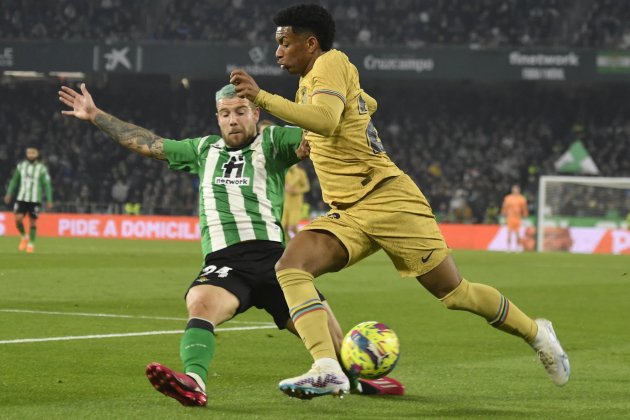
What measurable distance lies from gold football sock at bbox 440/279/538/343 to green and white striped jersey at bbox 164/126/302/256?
1.04 metres

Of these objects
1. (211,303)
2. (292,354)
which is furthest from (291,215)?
(211,303)

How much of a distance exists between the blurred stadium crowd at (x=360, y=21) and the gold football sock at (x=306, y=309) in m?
35.1

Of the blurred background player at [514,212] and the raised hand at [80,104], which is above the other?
the raised hand at [80,104]

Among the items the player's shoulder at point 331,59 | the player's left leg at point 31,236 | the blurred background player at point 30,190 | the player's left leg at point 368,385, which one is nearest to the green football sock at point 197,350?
the player's left leg at point 368,385

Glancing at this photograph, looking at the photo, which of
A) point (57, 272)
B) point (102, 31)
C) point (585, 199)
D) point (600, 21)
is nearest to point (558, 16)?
point (600, 21)

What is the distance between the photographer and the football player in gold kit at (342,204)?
5.79 m

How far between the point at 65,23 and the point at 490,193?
1498 centimetres

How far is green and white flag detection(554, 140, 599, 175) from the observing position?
37188 millimetres

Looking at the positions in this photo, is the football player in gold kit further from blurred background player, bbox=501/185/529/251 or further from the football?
blurred background player, bbox=501/185/529/251

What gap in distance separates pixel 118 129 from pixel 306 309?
168cm

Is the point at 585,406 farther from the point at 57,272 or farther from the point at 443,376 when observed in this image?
the point at 57,272

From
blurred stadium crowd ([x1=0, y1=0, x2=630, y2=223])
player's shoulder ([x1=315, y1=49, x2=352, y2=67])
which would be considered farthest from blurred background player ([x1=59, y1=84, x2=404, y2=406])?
blurred stadium crowd ([x1=0, y1=0, x2=630, y2=223])

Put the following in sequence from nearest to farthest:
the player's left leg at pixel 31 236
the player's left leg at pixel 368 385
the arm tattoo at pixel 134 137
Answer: the player's left leg at pixel 368 385 < the arm tattoo at pixel 134 137 < the player's left leg at pixel 31 236

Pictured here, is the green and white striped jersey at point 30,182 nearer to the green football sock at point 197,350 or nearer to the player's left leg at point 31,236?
the player's left leg at point 31,236
